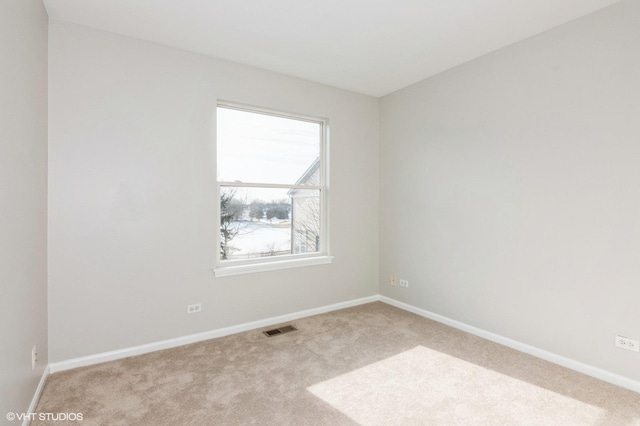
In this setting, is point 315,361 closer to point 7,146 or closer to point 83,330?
point 83,330

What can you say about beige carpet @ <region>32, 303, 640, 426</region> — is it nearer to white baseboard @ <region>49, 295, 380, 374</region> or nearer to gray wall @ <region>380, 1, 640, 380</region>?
white baseboard @ <region>49, 295, 380, 374</region>

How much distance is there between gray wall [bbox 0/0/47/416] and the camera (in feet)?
5.05

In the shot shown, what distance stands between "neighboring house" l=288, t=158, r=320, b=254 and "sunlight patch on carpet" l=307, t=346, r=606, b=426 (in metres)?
1.67

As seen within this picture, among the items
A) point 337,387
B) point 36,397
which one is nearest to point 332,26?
point 337,387

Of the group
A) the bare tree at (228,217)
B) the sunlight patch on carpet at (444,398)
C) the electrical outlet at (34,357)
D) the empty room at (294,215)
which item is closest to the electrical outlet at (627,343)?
the empty room at (294,215)

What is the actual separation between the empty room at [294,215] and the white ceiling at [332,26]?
0.02 metres

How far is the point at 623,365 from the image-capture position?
230 centimetres

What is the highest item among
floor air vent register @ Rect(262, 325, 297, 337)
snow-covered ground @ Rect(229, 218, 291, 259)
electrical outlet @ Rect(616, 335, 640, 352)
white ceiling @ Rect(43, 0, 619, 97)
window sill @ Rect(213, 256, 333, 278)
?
white ceiling @ Rect(43, 0, 619, 97)

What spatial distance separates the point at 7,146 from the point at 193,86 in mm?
1735

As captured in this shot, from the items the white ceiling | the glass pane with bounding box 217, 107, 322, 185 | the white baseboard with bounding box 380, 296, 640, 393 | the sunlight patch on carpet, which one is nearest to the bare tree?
the glass pane with bounding box 217, 107, 322, 185

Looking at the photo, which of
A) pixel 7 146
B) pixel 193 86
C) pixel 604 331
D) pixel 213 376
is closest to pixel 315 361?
pixel 213 376

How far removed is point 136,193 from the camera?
9.20 ft

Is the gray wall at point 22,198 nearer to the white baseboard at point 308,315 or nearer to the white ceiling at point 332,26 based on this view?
the white baseboard at point 308,315

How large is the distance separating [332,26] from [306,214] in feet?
6.56
